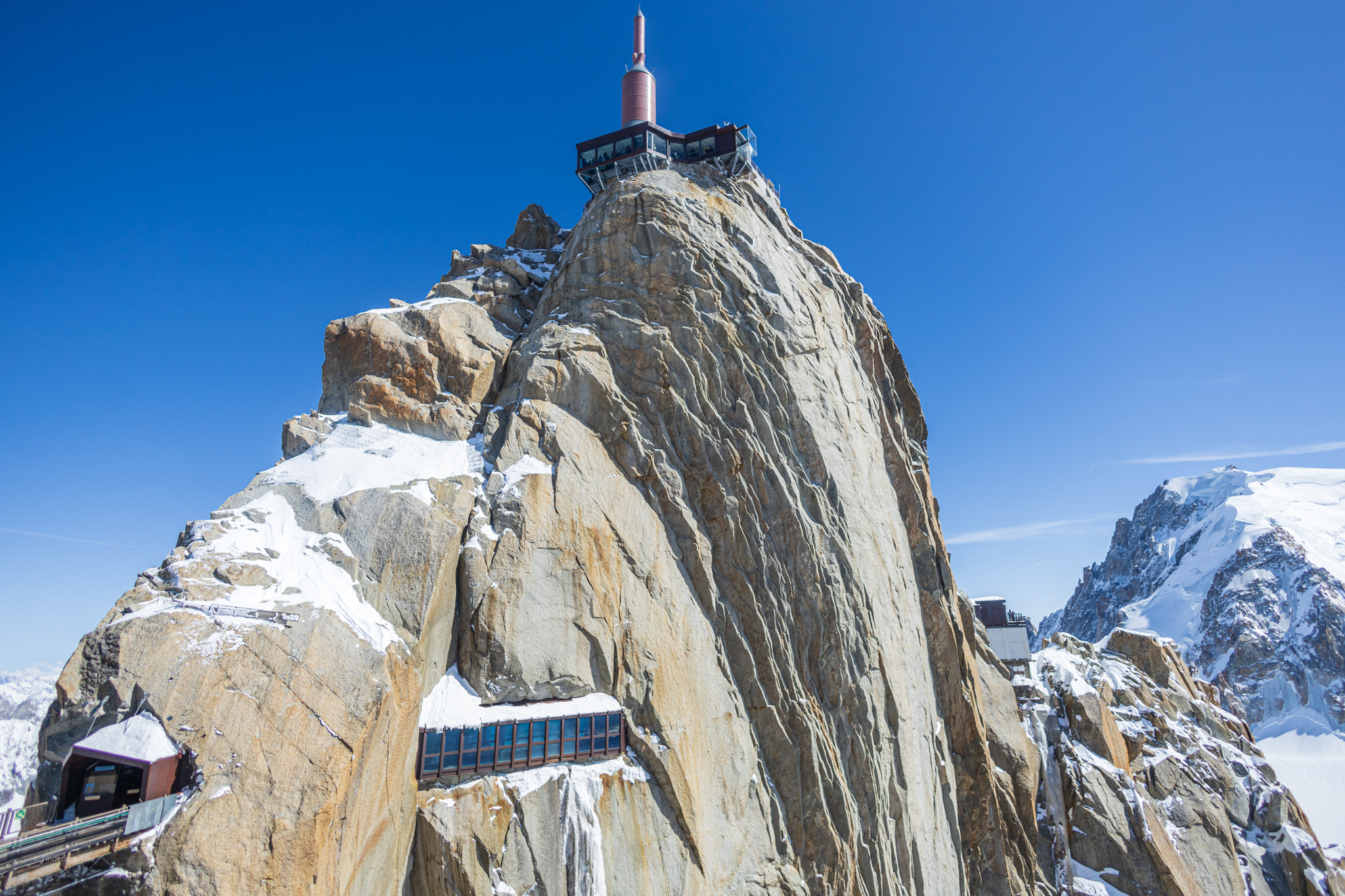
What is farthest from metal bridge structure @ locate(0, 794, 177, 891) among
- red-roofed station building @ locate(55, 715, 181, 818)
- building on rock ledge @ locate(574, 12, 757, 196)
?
building on rock ledge @ locate(574, 12, 757, 196)

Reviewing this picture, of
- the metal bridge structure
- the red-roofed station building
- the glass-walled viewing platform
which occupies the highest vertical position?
the glass-walled viewing platform

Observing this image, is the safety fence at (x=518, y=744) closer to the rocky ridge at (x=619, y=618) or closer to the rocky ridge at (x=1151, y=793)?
the rocky ridge at (x=619, y=618)

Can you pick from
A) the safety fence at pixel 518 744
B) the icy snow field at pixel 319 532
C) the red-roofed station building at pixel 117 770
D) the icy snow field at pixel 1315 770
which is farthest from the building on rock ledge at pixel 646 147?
the icy snow field at pixel 1315 770

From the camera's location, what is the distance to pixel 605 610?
112ft

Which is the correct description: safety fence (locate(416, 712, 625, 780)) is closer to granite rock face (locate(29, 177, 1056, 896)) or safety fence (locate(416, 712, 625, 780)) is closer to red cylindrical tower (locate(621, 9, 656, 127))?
granite rock face (locate(29, 177, 1056, 896))

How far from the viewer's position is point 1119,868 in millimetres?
52000

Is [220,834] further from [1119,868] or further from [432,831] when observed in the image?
[1119,868]

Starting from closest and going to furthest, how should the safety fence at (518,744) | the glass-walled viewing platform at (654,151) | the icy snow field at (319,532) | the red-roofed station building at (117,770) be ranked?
the red-roofed station building at (117,770) → the icy snow field at (319,532) → the safety fence at (518,744) → the glass-walled viewing platform at (654,151)

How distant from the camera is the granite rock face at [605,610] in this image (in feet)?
78.1

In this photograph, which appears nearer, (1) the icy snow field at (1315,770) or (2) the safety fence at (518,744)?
(2) the safety fence at (518,744)

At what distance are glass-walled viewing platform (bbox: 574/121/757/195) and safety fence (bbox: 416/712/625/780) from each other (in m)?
44.8

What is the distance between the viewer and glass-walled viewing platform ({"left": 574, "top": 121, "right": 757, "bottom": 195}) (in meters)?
57.9

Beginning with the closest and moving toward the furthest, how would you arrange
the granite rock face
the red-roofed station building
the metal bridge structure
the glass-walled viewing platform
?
the metal bridge structure
the red-roofed station building
the granite rock face
the glass-walled viewing platform

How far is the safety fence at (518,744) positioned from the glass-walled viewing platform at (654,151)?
44.8 m
